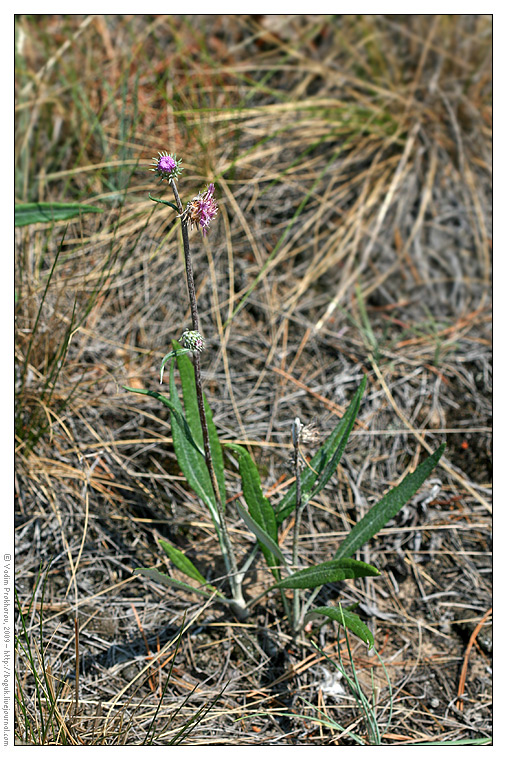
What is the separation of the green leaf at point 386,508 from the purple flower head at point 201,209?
2.60ft

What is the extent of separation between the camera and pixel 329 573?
1.33 meters

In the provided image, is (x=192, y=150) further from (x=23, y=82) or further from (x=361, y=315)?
(x=361, y=315)

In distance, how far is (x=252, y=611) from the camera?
1.66 m

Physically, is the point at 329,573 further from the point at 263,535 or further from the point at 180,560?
the point at 180,560

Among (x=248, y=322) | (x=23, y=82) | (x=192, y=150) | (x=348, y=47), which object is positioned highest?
(x=348, y=47)

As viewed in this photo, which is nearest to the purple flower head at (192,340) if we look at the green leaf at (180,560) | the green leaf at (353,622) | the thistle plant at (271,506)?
the thistle plant at (271,506)

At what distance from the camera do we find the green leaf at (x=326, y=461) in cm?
153

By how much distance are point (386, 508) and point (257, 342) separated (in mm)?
939

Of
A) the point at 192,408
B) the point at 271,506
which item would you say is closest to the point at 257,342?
the point at 192,408

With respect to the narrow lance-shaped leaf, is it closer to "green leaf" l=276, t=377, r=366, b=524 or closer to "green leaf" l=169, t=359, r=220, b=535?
"green leaf" l=169, t=359, r=220, b=535

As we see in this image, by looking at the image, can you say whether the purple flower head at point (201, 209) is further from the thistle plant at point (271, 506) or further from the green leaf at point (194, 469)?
the green leaf at point (194, 469)

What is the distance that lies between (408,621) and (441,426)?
0.69m

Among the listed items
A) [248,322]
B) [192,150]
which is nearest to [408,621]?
[248,322]

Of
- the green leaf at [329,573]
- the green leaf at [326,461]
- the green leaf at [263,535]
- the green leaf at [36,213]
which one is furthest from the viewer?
the green leaf at [36,213]
